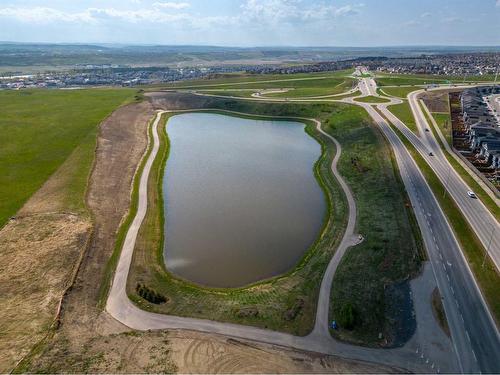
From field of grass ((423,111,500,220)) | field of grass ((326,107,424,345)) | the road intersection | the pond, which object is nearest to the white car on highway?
field of grass ((423,111,500,220))

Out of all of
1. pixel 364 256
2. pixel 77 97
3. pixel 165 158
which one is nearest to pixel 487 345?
pixel 364 256

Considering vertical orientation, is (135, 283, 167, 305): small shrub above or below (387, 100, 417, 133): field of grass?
below

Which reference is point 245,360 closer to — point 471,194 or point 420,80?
point 471,194

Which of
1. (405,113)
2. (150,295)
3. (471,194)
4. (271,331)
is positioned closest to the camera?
(271,331)

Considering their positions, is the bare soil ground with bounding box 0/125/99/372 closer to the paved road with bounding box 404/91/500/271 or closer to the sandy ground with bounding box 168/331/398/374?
the sandy ground with bounding box 168/331/398/374

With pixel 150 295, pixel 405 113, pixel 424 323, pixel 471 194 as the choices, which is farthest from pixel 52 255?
pixel 405 113

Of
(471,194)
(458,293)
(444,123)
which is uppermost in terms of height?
(444,123)

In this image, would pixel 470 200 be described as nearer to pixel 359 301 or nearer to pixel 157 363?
pixel 359 301
